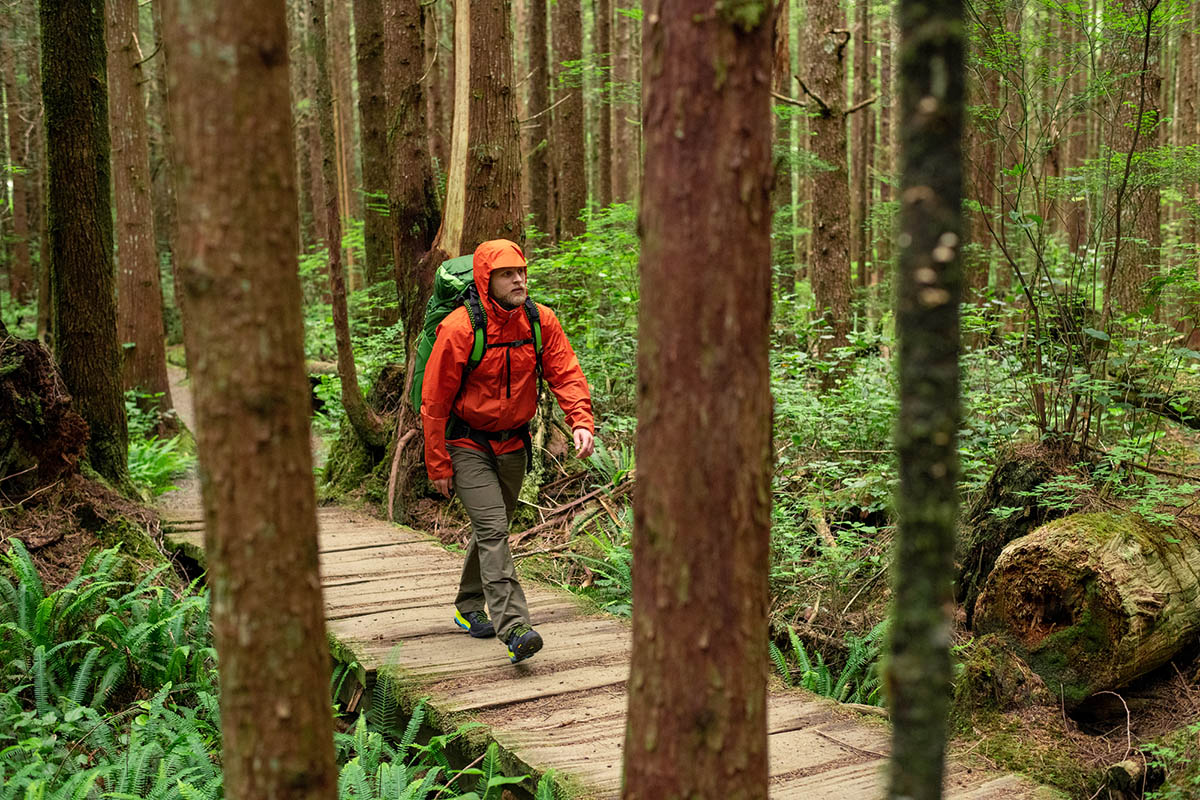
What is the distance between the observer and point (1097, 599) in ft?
17.4

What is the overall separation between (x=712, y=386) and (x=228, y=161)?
4.05 ft

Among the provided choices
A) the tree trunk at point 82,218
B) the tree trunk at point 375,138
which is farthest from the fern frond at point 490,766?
the tree trunk at point 375,138

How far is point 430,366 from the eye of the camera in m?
5.48

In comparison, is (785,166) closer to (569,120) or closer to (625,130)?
(569,120)

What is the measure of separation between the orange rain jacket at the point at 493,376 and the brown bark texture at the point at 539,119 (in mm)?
10908

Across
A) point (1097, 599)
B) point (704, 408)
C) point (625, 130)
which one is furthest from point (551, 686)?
point (625, 130)

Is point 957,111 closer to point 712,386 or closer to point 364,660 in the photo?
point 712,386

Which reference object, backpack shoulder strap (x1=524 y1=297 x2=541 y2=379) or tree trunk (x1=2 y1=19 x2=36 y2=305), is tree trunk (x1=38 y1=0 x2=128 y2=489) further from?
Answer: tree trunk (x1=2 y1=19 x2=36 y2=305)

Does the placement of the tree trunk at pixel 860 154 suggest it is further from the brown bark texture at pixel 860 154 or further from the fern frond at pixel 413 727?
the fern frond at pixel 413 727

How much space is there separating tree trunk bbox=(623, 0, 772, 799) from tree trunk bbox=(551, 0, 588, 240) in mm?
13609

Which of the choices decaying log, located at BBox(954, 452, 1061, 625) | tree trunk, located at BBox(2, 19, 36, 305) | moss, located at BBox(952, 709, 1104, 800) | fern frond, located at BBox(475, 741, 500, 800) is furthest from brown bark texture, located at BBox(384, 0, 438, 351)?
tree trunk, located at BBox(2, 19, 36, 305)

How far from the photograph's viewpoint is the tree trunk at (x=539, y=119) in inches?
659

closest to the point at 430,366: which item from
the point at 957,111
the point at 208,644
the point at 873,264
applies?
the point at 208,644

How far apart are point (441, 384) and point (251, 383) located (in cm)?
330
